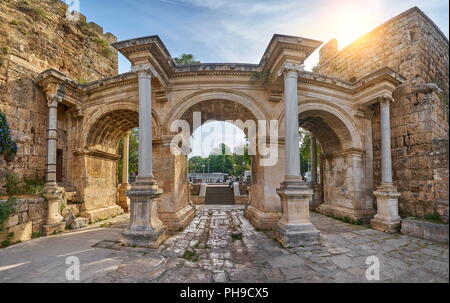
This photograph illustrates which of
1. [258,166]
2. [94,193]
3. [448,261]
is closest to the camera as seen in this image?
[448,261]

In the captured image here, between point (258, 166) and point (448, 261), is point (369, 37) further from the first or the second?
point (448, 261)

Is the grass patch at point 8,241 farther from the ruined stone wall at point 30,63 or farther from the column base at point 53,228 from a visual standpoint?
the ruined stone wall at point 30,63

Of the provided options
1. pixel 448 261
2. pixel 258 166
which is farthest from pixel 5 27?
pixel 448 261

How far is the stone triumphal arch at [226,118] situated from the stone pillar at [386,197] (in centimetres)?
3

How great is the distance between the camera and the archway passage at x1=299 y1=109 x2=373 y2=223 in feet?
27.1

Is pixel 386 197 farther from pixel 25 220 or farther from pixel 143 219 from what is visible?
pixel 25 220

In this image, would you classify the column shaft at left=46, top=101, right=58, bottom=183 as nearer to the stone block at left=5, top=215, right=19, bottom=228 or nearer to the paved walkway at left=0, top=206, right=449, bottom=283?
the stone block at left=5, top=215, right=19, bottom=228

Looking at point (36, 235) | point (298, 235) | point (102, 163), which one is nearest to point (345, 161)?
point (298, 235)

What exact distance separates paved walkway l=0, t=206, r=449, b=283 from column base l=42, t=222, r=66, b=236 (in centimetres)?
43

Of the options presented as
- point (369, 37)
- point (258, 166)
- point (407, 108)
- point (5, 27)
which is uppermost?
point (369, 37)

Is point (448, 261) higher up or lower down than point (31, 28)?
lower down

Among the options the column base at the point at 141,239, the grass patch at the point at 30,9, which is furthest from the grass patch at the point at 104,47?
the column base at the point at 141,239
